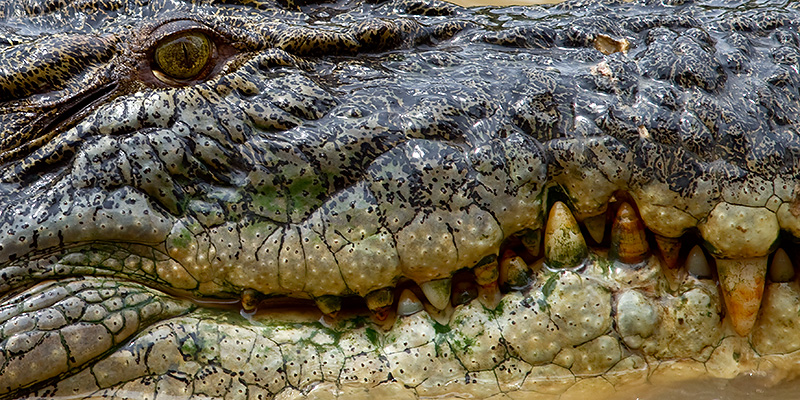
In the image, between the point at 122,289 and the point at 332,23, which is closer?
the point at 122,289

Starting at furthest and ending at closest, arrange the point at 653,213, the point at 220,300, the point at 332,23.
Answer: the point at 332,23, the point at 220,300, the point at 653,213

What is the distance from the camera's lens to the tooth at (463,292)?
1.99 metres

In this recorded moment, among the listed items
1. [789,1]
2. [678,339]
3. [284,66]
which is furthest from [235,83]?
[789,1]

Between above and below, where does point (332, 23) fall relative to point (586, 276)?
above

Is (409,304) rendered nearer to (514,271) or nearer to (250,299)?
(514,271)

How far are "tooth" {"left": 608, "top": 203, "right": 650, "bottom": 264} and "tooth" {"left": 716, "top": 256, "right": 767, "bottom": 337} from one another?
22 centimetres

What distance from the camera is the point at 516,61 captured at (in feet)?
7.04

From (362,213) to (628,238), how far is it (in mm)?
773

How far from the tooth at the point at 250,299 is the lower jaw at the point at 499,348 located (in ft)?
0.16

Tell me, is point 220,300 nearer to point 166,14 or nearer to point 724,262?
point 166,14

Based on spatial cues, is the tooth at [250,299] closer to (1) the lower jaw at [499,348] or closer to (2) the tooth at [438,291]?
(1) the lower jaw at [499,348]

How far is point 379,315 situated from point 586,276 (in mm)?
618

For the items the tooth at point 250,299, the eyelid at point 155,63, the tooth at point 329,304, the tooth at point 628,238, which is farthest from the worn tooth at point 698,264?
the eyelid at point 155,63

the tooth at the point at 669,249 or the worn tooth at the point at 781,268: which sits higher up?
the tooth at the point at 669,249
